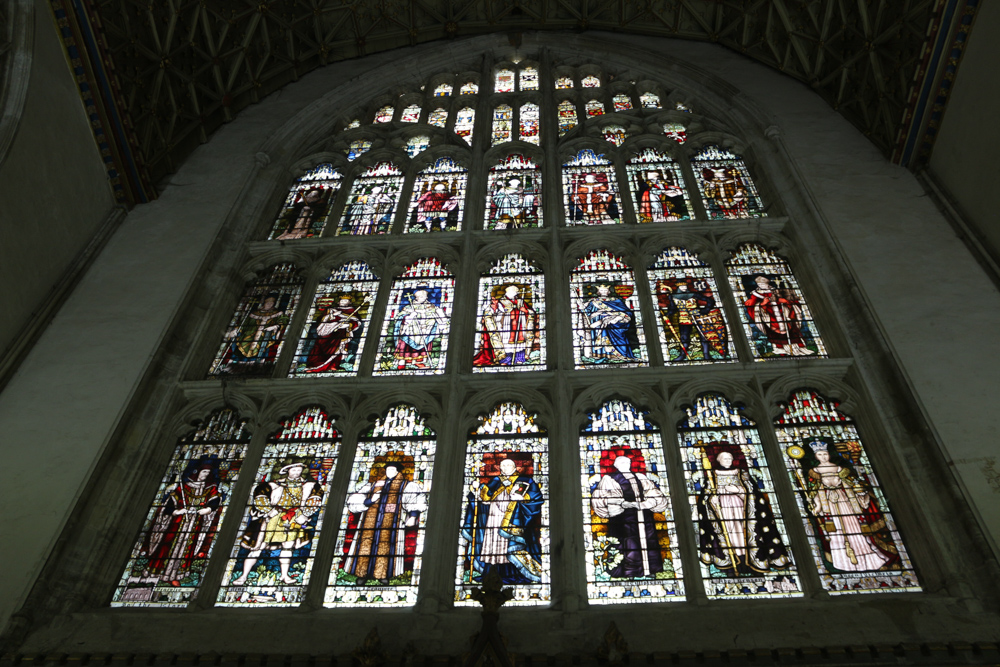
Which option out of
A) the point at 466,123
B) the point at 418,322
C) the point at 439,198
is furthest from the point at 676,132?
the point at 418,322

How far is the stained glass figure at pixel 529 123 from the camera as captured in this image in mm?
13070

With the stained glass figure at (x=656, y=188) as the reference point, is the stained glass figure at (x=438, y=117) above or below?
above

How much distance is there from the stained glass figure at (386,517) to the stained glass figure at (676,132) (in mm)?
6766

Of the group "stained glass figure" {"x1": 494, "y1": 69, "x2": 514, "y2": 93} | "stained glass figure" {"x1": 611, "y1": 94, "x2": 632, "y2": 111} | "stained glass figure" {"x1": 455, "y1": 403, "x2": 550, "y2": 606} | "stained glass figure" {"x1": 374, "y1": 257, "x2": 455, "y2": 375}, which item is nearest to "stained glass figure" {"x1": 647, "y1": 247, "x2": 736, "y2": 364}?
"stained glass figure" {"x1": 455, "y1": 403, "x2": 550, "y2": 606}

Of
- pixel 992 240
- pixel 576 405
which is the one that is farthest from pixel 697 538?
pixel 992 240

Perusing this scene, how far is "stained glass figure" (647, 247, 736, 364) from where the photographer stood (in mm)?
8859

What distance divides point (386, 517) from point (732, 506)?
298cm

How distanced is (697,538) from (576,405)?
→ 1746 millimetres

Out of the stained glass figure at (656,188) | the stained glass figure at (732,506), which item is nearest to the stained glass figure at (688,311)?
the stained glass figure at (732,506)

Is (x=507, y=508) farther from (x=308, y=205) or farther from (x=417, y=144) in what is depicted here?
(x=417, y=144)

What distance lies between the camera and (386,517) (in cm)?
746

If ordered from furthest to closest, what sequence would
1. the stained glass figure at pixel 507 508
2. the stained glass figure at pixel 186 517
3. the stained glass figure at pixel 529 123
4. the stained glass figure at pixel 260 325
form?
the stained glass figure at pixel 529 123, the stained glass figure at pixel 260 325, the stained glass figure at pixel 186 517, the stained glass figure at pixel 507 508

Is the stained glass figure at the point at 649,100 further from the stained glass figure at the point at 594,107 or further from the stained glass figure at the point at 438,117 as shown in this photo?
the stained glass figure at the point at 438,117

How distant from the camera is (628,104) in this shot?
14.0m
